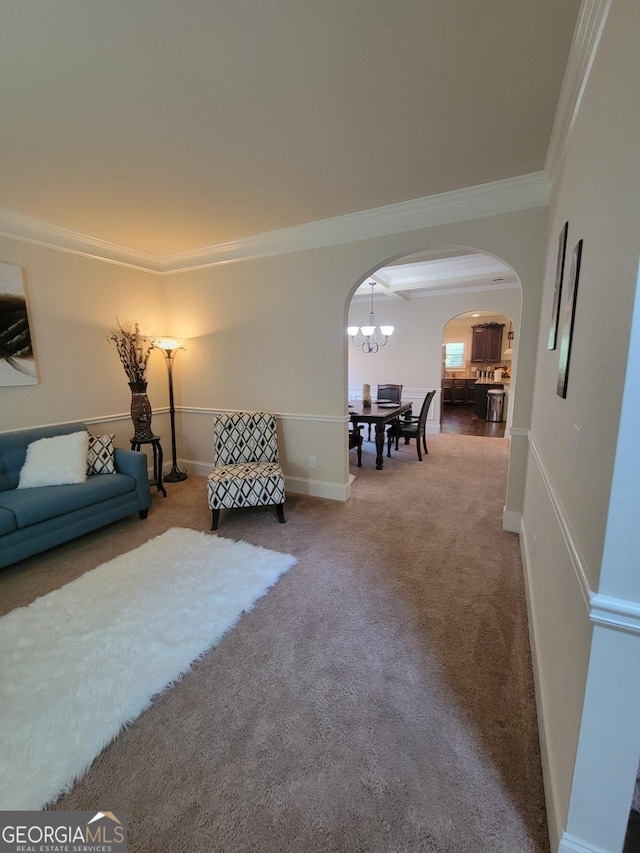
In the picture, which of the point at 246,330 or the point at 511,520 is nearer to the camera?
the point at 511,520

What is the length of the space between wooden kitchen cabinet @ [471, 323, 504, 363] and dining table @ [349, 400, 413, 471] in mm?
6253

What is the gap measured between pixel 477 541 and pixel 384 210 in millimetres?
2909

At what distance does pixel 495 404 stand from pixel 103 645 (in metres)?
8.46

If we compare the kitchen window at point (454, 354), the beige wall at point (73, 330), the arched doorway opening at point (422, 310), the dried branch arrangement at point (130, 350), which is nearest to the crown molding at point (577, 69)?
the arched doorway opening at point (422, 310)

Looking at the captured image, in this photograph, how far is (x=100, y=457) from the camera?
10.8 feet

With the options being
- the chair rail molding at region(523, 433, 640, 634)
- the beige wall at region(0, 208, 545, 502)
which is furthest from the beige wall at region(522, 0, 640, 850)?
the beige wall at region(0, 208, 545, 502)

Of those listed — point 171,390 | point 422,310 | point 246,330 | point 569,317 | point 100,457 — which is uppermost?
point 422,310

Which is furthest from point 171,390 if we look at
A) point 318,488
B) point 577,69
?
point 577,69

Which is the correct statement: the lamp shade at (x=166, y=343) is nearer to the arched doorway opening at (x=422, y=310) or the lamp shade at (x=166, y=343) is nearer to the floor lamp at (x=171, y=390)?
the floor lamp at (x=171, y=390)

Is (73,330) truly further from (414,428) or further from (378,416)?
(414,428)

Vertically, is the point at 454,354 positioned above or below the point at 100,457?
above

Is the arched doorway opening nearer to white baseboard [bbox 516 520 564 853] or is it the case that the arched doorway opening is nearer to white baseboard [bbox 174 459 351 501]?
white baseboard [bbox 174 459 351 501]

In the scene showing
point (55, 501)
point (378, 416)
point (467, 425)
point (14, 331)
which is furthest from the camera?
point (467, 425)

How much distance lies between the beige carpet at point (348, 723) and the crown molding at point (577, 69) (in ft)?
8.49
